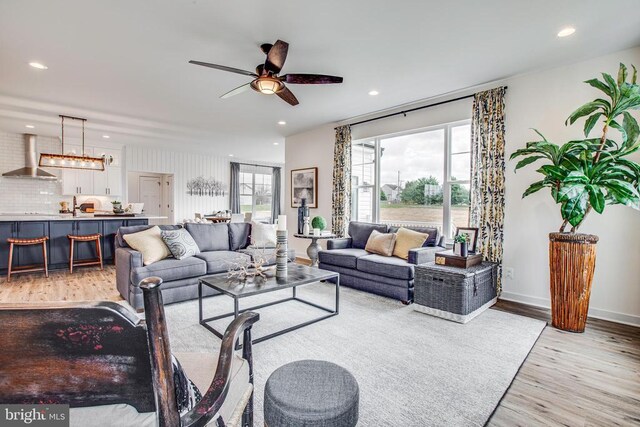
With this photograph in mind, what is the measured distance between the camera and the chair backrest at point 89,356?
0.66 meters

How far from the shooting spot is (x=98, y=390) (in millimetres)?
753

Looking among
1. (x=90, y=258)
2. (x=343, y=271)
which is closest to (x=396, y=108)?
(x=343, y=271)

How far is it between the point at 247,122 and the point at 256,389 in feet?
16.9

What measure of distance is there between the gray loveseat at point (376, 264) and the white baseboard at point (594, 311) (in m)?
0.99

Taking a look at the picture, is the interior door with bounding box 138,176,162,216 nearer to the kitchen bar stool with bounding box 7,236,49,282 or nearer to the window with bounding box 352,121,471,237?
the kitchen bar stool with bounding box 7,236,49,282

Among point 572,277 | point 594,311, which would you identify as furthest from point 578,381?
point 594,311

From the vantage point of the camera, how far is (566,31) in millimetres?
2824

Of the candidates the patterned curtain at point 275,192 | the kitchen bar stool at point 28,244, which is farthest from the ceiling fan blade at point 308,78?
the patterned curtain at point 275,192

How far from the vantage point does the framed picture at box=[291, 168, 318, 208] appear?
647 centimetres

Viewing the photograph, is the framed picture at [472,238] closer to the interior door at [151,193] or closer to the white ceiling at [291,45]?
the white ceiling at [291,45]

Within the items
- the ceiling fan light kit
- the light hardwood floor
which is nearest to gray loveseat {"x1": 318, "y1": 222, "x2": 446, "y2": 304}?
the light hardwood floor

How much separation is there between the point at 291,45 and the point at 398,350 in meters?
3.04

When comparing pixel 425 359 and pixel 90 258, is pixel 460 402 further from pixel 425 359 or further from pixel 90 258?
pixel 90 258

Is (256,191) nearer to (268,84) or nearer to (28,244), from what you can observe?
(28,244)
